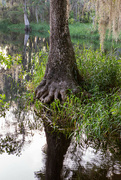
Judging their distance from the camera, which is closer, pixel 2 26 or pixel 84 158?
pixel 84 158

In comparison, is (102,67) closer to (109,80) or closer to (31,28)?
(109,80)

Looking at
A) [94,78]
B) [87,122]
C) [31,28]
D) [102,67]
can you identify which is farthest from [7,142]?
[31,28]

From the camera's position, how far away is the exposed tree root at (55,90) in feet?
18.4

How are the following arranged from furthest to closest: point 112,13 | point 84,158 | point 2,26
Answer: point 2,26
point 112,13
point 84,158

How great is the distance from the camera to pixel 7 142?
4398mm

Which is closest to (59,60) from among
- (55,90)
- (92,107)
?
(55,90)

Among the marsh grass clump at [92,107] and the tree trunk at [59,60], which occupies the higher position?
the tree trunk at [59,60]

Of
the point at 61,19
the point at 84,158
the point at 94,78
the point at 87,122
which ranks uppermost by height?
the point at 61,19

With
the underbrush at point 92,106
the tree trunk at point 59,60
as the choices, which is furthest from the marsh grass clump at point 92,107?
the tree trunk at point 59,60

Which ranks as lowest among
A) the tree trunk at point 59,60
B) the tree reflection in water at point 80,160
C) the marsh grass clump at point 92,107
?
the tree reflection in water at point 80,160

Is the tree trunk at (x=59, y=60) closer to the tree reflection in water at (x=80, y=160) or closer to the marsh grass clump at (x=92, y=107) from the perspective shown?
the marsh grass clump at (x=92, y=107)

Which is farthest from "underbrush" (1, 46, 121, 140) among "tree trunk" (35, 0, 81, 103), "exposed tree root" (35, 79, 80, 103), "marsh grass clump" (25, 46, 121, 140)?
"tree trunk" (35, 0, 81, 103)

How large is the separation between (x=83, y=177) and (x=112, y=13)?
154 inches

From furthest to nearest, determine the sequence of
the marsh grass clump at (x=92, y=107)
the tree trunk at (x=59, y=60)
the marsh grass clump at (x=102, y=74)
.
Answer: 1. the marsh grass clump at (x=102, y=74)
2. the tree trunk at (x=59, y=60)
3. the marsh grass clump at (x=92, y=107)
